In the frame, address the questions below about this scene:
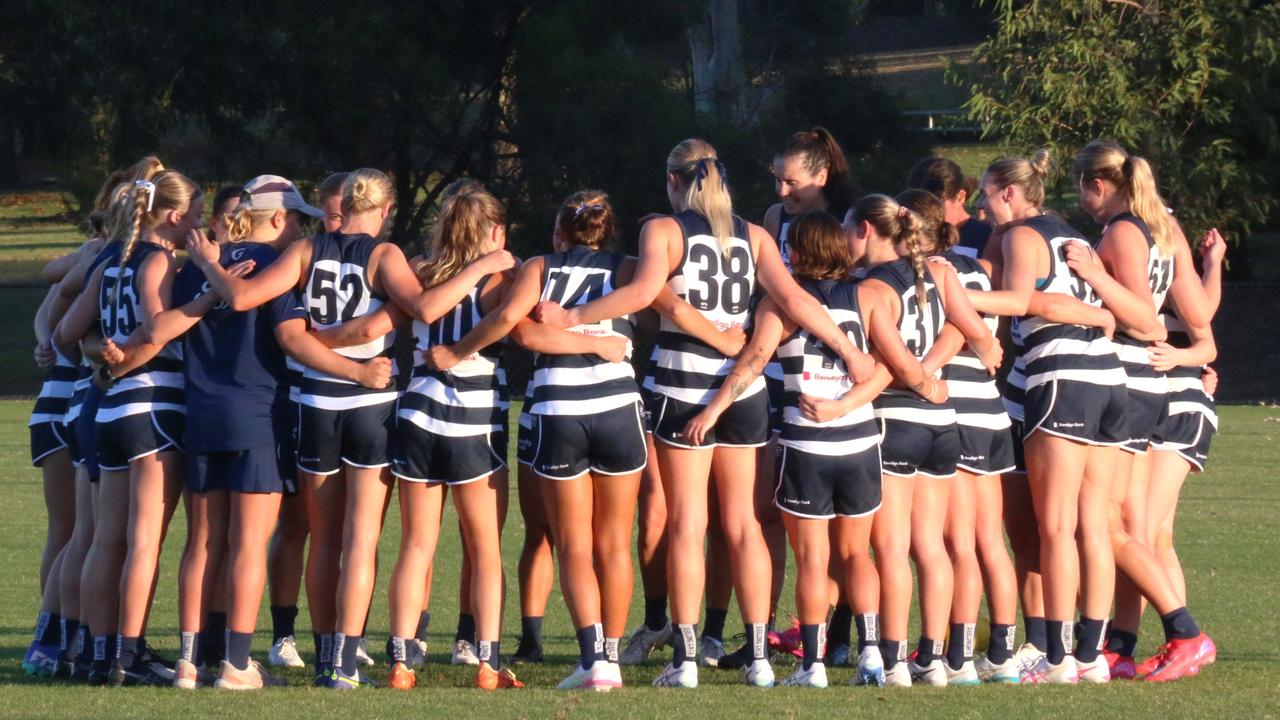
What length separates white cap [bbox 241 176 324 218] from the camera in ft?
19.6

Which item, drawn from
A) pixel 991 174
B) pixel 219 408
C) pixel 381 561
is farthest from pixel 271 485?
pixel 381 561

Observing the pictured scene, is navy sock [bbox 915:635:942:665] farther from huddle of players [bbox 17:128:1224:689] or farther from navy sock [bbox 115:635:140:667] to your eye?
navy sock [bbox 115:635:140:667]

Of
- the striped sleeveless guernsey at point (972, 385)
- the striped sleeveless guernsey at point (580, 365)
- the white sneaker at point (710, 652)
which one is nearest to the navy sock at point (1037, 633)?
the striped sleeveless guernsey at point (972, 385)

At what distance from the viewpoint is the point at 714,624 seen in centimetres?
666

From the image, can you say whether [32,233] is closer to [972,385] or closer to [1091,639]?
[972,385]

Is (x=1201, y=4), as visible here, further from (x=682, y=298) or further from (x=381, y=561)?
(x=682, y=298)

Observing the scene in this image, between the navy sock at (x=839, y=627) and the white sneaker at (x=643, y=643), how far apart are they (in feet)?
2.29

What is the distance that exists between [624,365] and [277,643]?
2032 millimetres

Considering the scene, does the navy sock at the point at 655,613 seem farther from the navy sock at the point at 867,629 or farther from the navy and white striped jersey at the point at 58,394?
the navy and white striped jersey at the point at 58,394

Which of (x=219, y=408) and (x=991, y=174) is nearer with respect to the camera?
(x=219, y=408)

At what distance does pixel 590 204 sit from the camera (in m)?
5.81

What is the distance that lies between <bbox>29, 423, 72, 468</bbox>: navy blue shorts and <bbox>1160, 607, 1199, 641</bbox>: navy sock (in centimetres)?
450

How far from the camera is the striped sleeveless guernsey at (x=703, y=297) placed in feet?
19.1

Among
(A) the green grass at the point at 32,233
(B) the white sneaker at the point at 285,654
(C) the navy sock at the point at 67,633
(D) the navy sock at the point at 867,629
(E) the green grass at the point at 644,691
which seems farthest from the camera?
(A) the green grass at the point at 32,233
